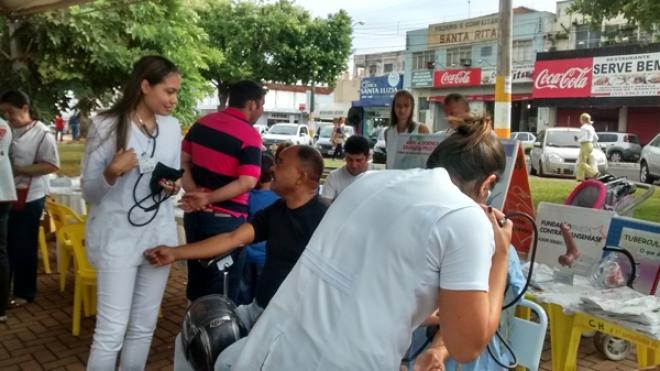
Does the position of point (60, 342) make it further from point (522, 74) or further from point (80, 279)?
point (522, 74)

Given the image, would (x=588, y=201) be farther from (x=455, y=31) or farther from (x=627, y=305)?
(x=455, y=31)

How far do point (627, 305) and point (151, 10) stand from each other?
7.48 metres

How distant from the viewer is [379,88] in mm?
37719

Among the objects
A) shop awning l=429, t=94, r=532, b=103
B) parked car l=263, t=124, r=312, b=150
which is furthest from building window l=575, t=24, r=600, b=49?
parked car l=263, t=124, r=312, b=150

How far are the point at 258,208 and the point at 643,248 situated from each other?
2.26m

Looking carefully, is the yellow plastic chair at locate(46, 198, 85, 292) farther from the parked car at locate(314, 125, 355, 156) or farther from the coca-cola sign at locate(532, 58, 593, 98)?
the coca-cola sign at locate(532, 58, 593, 98)

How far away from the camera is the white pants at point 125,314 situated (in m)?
2.47

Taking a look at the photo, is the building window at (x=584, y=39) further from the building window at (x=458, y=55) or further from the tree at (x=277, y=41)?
the tree at (x=277, y=41)

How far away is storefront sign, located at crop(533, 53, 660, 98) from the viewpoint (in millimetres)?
23453

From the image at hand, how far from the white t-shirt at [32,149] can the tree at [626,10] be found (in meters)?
6.55

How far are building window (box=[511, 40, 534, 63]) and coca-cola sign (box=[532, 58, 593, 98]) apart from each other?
266 centimetres

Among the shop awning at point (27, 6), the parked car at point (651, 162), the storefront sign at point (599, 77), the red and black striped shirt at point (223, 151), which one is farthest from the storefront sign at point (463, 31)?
the red and black striped shirt at point (223, 151)

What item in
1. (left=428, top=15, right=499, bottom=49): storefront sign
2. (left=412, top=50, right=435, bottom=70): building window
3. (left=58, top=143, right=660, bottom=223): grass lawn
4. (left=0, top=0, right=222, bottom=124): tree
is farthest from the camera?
(left=412, top=50, right=435, bottom=70): building window

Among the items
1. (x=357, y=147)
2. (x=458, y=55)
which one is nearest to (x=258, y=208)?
(x=357, y=147)
